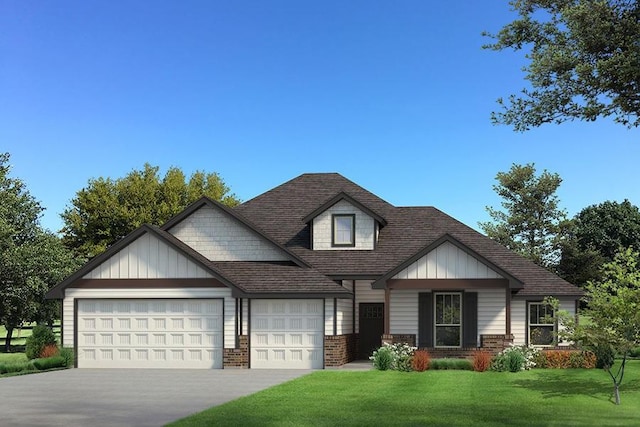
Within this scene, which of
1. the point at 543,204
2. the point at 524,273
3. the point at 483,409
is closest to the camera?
the point at 483,409

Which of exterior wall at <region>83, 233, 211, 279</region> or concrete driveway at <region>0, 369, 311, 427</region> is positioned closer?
concrete driveway at <region>0, 369, 311, 427</region>

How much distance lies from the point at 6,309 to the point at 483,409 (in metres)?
37.5

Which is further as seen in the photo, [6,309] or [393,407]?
[6,309]

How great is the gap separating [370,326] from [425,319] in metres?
3.21

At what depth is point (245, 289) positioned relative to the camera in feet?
95.9

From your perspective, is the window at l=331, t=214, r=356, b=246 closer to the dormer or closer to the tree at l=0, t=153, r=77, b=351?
the dormer

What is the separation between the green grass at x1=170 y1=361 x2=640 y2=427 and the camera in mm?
16000

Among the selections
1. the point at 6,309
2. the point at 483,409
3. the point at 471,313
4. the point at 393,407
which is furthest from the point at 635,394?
the point at 6,309

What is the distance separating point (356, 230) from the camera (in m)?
34.0

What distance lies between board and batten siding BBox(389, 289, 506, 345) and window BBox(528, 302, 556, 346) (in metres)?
2.82

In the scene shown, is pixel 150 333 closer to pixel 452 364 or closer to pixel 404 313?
pixel 404 313

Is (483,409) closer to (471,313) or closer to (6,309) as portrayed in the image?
(471,313)

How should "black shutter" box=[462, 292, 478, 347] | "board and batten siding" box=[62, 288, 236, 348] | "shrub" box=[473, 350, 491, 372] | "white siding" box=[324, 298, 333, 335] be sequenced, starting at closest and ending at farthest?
1. "shrub" box=[473, 350, 491, 372]
2. "board and batten siding" box=[62, 288, 236, 348]
3. "white siding" box=[324, 298, 333, 335]
4. "black shutter" box=[462, 292, 478, 347]

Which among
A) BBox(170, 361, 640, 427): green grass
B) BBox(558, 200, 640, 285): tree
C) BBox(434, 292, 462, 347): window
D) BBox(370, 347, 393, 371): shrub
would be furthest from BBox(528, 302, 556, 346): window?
BBox(558, 200, 640, 285): tree
